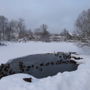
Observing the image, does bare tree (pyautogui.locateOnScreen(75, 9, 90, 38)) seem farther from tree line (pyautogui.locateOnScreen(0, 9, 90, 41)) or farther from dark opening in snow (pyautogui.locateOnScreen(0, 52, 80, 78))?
dark opening in snow (pyautogui.locateOnScreen(0, 52, 80, 78))

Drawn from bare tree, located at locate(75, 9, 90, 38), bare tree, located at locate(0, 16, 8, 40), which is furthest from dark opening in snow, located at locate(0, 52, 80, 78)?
bare tree, located at locate(0, 16, 8, 40)

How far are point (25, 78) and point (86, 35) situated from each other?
30084mm

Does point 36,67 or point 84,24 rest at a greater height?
point 84,24

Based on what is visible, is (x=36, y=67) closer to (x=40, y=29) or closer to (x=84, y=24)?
(x=84, y=24)

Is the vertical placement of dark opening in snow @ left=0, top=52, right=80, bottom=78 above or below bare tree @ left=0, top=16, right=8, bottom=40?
below

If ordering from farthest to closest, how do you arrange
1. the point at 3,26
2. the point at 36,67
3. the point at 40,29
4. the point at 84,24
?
the point at 40,29, the point at 3,26, the point at 84,24, the point at 36,67

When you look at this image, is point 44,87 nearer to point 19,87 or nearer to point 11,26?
point 19,87

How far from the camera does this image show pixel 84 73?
14.0ft

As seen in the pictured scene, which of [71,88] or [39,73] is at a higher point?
[71,88]

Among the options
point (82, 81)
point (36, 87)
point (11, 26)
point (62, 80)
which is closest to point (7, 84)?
point (36, 87)

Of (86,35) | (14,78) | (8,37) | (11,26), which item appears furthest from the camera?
(11,26)

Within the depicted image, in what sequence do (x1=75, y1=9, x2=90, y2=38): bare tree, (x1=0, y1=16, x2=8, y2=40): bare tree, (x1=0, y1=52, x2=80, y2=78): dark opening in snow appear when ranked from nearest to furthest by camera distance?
(x1=0, y1=52, x2=80, y2=78): dark opening in snow → (x1=75, y1=9, x2=90, y2=38): bare tree → (x1=0, y1=16, x2=8, y2=40): bare tree

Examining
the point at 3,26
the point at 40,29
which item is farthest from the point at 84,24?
the point at 40,29

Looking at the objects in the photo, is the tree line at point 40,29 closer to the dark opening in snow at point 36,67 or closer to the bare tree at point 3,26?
the bare tree at point 3,26
